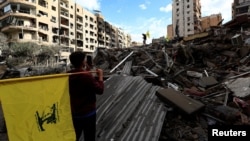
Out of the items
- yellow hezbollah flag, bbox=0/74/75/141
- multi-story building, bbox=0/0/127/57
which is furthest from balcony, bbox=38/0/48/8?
yellow hezbollah flag, bbox=0/74/75/141

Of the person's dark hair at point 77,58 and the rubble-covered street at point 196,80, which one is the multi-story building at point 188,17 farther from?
the person's dark hair at point 77,58

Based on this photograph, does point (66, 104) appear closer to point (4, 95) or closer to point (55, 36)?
point (4, 95)

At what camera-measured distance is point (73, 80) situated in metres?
3.08

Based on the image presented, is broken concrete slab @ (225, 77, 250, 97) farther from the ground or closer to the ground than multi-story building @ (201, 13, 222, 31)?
closer to the ground

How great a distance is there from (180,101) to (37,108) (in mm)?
3294

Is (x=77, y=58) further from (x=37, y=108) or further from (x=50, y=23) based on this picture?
(x=50, y=23)

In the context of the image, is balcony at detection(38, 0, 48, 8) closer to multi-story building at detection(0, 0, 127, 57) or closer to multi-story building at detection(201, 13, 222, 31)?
multi-story building at detection(0, 0, 127, 57)

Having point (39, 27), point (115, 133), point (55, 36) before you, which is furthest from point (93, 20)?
point (115, 133)

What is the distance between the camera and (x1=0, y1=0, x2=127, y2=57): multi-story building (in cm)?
4462

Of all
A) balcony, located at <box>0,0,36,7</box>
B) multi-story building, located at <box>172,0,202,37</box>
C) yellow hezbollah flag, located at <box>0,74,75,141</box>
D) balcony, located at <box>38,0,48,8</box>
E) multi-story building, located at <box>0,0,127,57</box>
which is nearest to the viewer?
yellow hezbollah flag, located at <box>0,74,75,141</box>

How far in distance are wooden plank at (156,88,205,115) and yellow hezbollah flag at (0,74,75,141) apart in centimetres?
267

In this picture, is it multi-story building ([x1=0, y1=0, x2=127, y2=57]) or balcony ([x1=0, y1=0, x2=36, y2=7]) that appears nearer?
balcony ([x1=0, y1=0, x2=36, y2=7])

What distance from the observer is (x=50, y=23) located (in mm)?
51688

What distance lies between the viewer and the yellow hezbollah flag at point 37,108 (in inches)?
91.9
